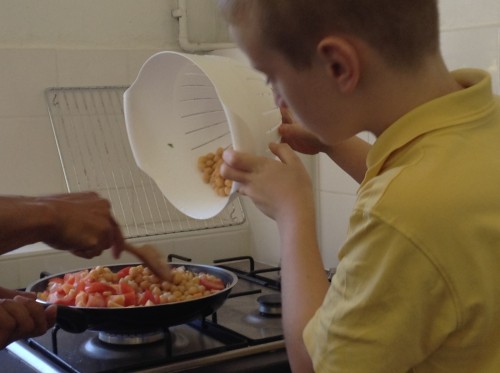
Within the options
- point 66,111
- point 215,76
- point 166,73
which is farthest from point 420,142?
point 66,111

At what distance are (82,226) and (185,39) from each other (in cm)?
91

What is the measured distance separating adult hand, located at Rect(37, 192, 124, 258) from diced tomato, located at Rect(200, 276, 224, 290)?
25 cm

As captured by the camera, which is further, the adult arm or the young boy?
the adult arm

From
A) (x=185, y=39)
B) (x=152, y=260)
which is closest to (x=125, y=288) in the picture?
(x=152, y=260)

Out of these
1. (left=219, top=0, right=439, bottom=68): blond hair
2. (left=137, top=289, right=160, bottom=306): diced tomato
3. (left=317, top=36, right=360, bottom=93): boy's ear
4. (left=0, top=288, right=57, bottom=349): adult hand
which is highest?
(left=219, top=0, right=439, bottom=68): blond hair

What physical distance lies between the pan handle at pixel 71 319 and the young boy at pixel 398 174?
0.35 meters

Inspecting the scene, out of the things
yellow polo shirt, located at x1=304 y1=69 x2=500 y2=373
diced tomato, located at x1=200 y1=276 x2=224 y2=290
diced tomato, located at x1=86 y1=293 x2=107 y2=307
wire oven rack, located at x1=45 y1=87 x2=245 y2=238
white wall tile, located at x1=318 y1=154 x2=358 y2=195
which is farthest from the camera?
wire oven rack, located at x1=45 y1=87 x2=245 y2=238

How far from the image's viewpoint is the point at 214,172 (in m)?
1.10

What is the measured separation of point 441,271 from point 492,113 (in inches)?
6.7

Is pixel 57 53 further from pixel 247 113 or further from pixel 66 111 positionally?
pixel 247 113

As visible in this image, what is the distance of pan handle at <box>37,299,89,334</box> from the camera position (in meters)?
0.97

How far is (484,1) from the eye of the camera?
116cm

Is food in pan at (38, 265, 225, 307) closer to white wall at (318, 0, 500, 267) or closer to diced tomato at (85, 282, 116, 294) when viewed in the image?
diced tomato at (85, 282, 116, 294)

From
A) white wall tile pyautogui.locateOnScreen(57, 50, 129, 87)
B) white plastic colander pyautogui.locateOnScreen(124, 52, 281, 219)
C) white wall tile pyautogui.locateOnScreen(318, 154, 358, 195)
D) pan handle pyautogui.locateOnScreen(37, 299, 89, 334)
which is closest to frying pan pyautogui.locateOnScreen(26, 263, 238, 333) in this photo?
pan handle pyautogui.locateOnScreen(37, 299, 89, 334)
